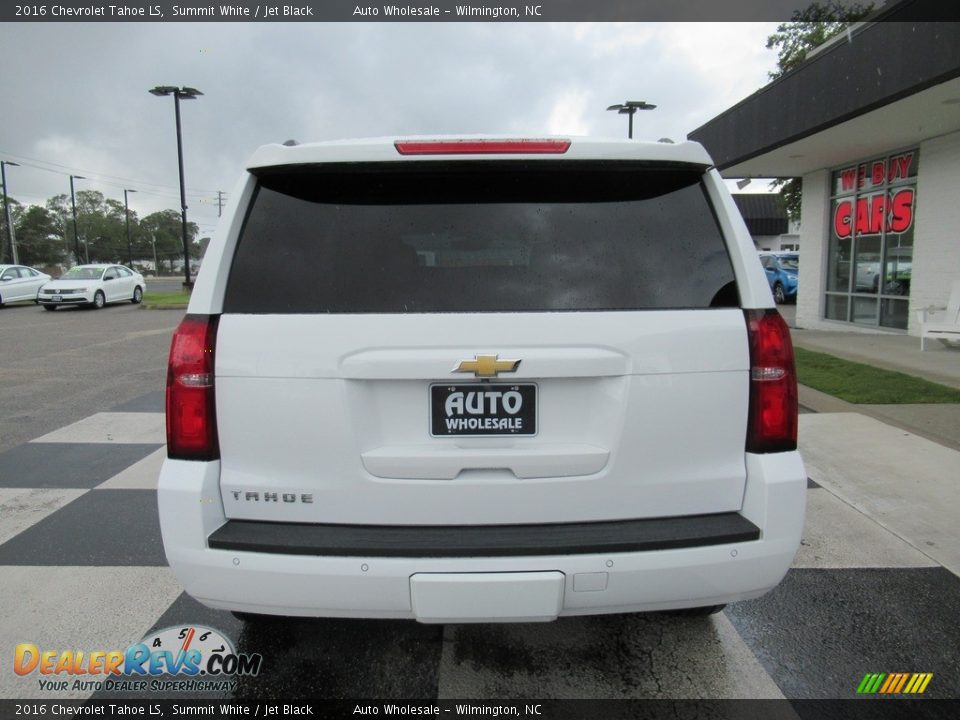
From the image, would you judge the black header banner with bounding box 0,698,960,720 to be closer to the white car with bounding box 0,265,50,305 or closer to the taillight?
the taillight

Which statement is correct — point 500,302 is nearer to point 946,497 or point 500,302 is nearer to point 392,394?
point 392,394

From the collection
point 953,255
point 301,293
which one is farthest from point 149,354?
point 953,255

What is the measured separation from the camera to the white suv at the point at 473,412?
6.66ft

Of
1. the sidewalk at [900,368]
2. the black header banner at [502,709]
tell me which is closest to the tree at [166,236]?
the sidewalk at [900,368]

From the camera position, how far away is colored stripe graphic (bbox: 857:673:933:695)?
2.51 metres

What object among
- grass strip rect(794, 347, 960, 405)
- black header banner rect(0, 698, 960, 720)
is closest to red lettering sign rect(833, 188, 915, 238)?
grass strip rect(794, 347, 960, 405)

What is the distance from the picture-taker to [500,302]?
6.95ft

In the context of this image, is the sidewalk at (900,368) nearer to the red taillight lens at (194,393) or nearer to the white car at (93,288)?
the red taillight lens at (194,393)

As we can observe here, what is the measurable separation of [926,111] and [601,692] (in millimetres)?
10571

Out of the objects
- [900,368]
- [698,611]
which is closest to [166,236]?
[900,368]

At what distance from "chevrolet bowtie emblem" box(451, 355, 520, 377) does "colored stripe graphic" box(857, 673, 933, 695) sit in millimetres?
1926

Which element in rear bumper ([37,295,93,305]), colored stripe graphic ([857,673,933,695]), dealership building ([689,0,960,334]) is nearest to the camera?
colored stripe graphic ([857,673,933,695])

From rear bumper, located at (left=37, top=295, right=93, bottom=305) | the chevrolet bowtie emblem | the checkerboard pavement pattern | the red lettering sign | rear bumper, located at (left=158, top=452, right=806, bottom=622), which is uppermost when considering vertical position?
the red lettering sign

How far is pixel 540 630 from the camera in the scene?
290 centimetres
